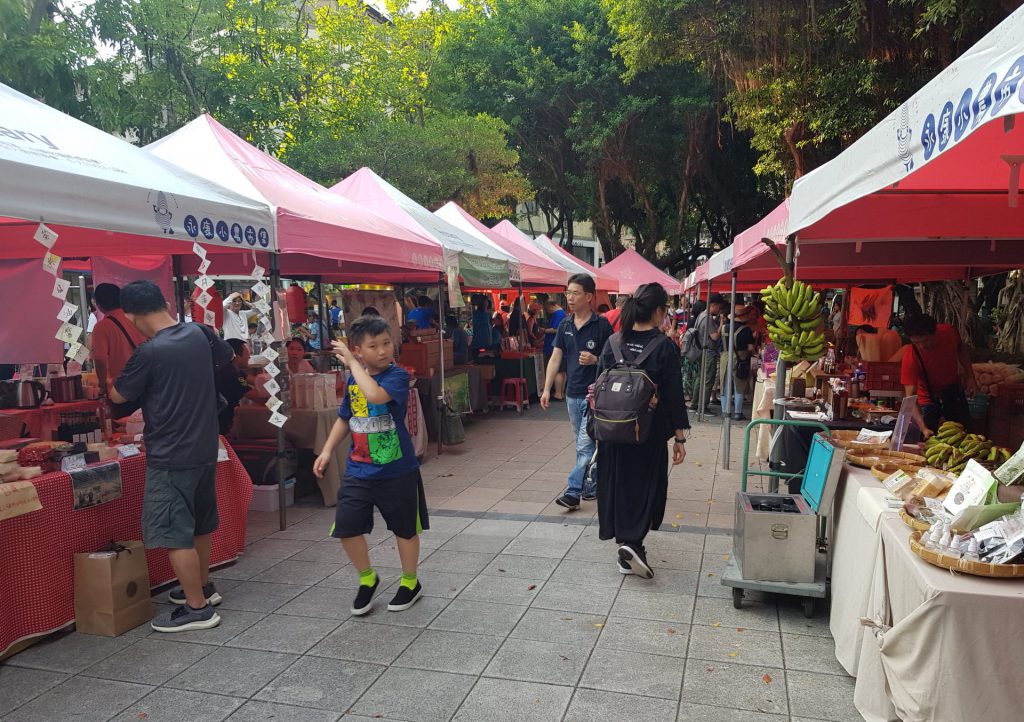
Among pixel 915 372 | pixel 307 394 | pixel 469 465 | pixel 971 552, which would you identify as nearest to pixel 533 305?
pixel 469 465

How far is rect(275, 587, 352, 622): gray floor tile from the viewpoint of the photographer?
3.97 m

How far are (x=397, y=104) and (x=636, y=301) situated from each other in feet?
67.2

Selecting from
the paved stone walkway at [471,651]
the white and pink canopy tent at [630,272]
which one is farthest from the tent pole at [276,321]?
the white and pink canopy tent at [630,272]

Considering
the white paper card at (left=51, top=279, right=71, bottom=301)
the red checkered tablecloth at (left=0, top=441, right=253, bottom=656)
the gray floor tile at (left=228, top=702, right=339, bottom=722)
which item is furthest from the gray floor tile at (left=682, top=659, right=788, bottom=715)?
the white paper card at (left=51, top=279, right=71, bottom=301)

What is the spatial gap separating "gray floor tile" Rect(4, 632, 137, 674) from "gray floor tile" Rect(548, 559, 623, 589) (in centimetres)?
249

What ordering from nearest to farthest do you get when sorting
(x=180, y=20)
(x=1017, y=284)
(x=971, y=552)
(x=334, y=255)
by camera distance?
(x=971, y=552) < (x=334, y=255) < (x=1017, y=284) < (x=180, y=20)

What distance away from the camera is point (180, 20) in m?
14.5

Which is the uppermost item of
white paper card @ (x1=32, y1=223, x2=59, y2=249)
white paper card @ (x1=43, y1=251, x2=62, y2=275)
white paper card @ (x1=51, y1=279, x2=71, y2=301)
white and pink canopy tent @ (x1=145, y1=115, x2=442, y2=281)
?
white and pink canopy tent @ (x1=145, y1=115, x2=442, y2=281)

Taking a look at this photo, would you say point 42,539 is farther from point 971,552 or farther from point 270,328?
point 971,552

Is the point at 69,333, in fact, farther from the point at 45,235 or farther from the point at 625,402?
the point at 625,402

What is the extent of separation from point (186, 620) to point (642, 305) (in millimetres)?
3188

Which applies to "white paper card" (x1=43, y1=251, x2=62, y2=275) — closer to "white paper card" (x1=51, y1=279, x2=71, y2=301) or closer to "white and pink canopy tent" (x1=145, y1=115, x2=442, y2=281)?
"white paper card" (x1=51, y1=279, x2=71, y2=301)

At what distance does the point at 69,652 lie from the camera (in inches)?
141

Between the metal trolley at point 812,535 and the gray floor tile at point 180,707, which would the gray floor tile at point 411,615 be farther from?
the metal trolley at point 812,535
